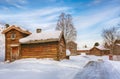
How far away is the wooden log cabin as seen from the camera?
2703 cm

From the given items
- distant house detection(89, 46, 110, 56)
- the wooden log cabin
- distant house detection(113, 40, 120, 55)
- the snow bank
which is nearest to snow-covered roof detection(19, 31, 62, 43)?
the wooden log cabin

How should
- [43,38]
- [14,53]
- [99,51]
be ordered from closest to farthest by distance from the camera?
[43,38], [14,53], [99,51]

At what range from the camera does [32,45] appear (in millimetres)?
28438

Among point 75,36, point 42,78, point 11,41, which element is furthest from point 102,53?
point 42,78

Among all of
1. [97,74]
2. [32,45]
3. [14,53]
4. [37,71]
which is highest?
[32,45]

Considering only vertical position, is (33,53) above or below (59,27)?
below

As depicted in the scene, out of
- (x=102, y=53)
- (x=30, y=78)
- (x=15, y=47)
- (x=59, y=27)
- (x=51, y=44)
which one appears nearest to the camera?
(x=30, y=78)

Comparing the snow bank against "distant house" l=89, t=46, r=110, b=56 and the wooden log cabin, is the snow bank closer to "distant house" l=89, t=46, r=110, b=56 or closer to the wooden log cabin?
the wooden log cabin

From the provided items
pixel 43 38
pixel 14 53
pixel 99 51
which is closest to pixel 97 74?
pixel 43 38

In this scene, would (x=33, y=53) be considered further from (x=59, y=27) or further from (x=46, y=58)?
(x=59, y=27)

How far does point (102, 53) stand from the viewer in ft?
295

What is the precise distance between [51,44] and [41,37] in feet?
7.07

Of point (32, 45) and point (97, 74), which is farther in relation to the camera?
point (32, 45)

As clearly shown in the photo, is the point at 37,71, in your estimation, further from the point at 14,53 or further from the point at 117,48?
the point at 117,48
